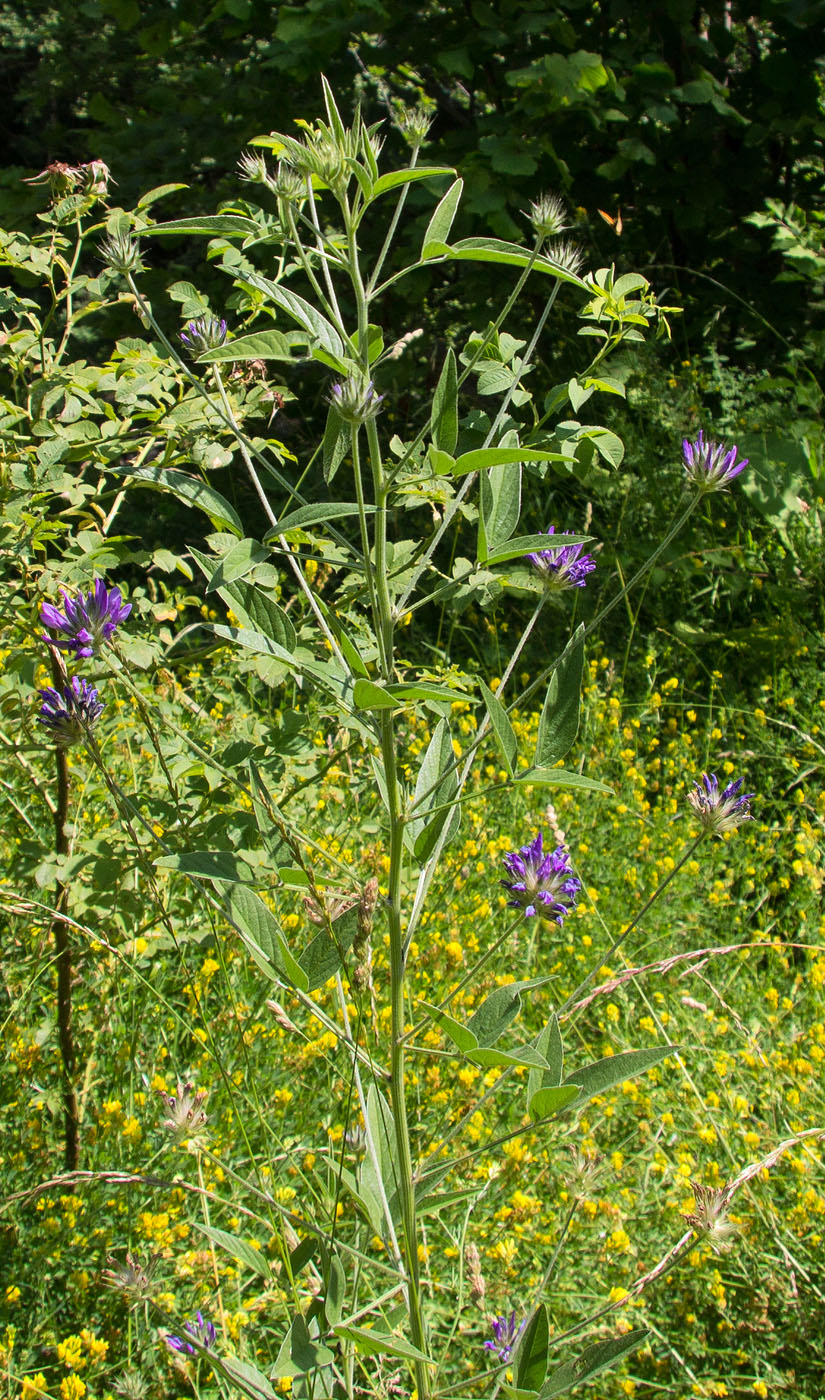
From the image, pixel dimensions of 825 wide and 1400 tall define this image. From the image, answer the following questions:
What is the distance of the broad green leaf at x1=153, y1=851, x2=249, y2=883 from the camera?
0.86 m

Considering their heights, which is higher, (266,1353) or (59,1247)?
(59,1247)

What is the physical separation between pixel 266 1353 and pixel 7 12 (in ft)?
A: 19.0

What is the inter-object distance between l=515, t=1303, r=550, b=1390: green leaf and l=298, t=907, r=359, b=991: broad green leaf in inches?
13.7

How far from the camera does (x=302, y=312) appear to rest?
85 cm

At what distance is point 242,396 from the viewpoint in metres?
1.51

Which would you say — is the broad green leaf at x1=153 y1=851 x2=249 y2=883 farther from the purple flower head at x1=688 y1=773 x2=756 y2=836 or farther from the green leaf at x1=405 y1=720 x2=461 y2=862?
the purple flower head at x1=688 y1=773 x2=756 y2=836

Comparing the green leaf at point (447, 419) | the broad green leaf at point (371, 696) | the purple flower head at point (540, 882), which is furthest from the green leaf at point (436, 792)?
the green leaf at point (447, 419)

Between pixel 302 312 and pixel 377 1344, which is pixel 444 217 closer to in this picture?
pixel 302 312

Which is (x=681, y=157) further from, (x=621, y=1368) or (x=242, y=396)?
(x=621, y=1368)

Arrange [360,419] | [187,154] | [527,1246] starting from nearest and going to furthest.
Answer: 1. [360,419]
2. [527,1246]
3. [187,154]

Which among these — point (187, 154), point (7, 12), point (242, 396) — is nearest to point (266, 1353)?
point (242, 396)

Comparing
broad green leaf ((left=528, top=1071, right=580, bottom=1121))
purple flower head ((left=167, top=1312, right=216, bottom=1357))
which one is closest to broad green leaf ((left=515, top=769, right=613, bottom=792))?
broad green leaf ((left=528, top=1071, right=580, bottom=1121))

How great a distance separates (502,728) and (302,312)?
0.36m

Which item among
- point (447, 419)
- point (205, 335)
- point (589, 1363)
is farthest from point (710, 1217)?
point (205, 335)
